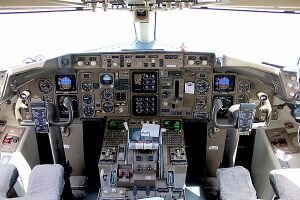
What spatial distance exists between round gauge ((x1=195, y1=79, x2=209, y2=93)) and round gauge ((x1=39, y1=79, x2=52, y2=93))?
6.21 feet

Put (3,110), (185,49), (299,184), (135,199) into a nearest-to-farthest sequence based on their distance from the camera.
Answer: (299,184)
(135,199)
(185,49)
(3,110)

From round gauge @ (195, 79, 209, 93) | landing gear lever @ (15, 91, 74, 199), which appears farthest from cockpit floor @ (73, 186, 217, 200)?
round gauge @ (195, 79, 209, 93)

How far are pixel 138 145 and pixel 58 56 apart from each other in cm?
144

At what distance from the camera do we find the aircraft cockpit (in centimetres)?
422

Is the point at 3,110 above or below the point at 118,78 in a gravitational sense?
below

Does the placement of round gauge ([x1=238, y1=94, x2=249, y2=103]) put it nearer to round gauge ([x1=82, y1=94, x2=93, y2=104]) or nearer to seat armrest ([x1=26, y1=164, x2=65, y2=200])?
round gauge ([x1=82, y1=94, x2=93, y2=104])

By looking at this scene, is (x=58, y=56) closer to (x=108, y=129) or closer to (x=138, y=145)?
(x=108, y=129)

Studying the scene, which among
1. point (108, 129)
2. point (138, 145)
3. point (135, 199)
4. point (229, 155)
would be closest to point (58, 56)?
point (108, 129)

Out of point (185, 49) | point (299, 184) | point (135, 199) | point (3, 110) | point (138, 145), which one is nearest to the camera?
point (299, 184)

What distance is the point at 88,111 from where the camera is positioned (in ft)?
16.8

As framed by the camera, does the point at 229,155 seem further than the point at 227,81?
No

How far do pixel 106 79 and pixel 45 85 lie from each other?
0.79 meters

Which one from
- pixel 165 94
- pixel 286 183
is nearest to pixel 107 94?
pixel 165 94

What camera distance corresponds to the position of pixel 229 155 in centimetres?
445
